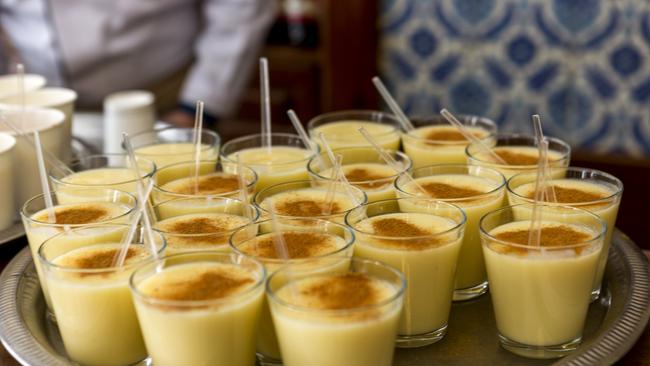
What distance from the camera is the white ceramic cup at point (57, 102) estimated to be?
184 cm

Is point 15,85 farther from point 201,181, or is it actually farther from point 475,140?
point 475,140

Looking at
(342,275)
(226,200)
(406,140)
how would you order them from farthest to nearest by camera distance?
(406,140)
(226,200)
(342,275)

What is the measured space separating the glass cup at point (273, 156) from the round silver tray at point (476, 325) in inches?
16.7

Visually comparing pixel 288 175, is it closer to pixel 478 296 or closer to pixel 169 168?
pixel 169 168

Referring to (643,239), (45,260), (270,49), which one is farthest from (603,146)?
(45,260)

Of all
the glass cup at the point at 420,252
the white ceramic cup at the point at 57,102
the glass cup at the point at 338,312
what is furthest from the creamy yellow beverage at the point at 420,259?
the white ceramic cup at the point at 57,102

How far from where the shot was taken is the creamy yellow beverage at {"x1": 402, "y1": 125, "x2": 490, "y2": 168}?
1677 millimetres

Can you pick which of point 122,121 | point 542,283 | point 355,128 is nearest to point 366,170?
point 355,128

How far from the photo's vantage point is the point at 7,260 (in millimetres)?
1555

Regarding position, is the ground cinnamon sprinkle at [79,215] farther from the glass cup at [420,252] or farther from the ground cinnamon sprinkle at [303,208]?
the glass cup at [420,252]

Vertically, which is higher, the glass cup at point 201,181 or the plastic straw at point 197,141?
the plastic straw at point 197,141

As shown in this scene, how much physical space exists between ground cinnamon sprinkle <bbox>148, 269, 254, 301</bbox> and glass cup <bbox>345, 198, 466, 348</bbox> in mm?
225

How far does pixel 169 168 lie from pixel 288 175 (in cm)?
23

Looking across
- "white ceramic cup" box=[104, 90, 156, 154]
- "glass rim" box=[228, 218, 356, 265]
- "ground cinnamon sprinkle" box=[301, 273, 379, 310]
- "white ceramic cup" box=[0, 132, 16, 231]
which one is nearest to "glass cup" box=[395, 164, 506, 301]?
"glass rim" box=[228, 218, 356, 265]
